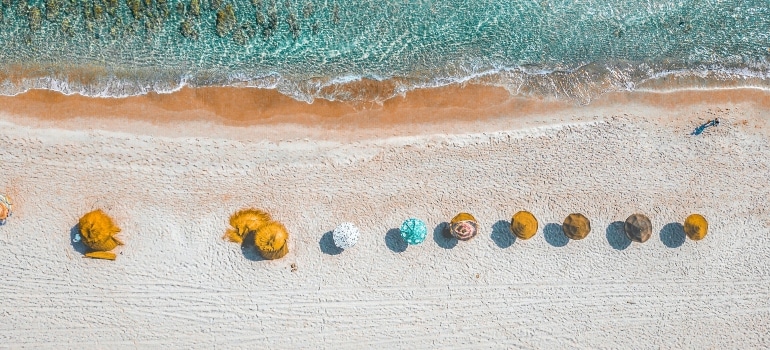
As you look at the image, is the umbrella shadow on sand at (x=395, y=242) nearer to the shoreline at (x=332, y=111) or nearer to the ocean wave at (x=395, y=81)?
the shoreline at (x=332, y=111)

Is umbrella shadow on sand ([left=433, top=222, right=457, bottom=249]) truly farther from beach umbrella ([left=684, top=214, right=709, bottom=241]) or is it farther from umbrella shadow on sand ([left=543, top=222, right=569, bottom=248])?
beach umbrella ([left=684, top=214, right=709, bottom=241])

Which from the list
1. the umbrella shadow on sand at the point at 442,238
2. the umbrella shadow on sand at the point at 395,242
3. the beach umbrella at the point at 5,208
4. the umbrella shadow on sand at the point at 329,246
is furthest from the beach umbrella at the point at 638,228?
the beach umbrella at the point at 5,208

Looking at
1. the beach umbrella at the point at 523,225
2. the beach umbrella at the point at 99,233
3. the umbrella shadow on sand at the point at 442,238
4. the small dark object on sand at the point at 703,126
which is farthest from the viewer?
the small dark object on sand at the point at 703,126

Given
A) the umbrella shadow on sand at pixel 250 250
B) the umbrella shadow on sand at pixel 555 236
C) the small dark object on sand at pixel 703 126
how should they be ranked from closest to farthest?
the umbrella shadow on sand at pixel 250 250 < the umbrella shadow on sand at pixel 555 236 < the small dark object on sand at pixel 703 126

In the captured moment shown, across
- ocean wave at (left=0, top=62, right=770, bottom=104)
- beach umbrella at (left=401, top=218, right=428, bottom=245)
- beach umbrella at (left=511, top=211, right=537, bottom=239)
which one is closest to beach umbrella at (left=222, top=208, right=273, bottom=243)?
ocean wave at (left=0, top=62, right=770, bottom=104)

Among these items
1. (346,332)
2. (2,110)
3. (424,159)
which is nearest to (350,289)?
(346,332)

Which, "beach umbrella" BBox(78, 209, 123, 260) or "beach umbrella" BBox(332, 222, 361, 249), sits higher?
"beach umbrella" BBox(78, 209, 123, 260)

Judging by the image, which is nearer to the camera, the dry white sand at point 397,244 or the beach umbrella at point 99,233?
the beach umbrella at point 99,233
